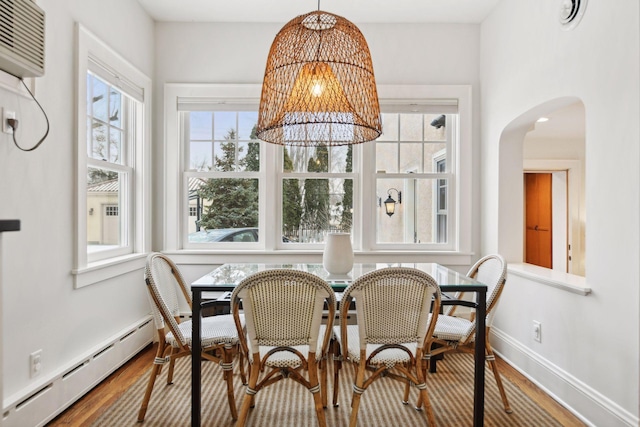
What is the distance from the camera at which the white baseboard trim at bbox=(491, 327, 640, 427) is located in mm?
2100

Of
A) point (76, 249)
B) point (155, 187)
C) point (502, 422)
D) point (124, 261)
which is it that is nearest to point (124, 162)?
point (155, 187)

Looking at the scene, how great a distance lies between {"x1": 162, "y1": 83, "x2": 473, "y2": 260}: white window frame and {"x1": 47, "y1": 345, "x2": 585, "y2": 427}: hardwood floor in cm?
101

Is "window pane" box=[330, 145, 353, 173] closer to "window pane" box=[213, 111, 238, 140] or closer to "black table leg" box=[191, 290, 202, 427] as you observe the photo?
"window pane" box=[213, 111, 238, 140]

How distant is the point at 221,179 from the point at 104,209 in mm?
1055

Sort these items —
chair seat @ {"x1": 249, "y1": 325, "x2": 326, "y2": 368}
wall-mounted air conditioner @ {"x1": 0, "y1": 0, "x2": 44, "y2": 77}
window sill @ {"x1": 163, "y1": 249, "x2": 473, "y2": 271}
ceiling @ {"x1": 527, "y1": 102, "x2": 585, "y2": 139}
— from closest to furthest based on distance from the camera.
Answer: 1. wall-mounted air conditioner @ {"x1": 0, "y1": 0, "x2": 44, "y2": 77}
2. chair seat @ {"x1": 249, "y1": 325, "x2": 326, "y2": 368}
3. window sill @ {"x1": 163, "y1": 249, "x2": 473, "y2": 271}
4. ceiling @ {"x1": 527, "y1": 102, "x2": 585, "y2": 139}

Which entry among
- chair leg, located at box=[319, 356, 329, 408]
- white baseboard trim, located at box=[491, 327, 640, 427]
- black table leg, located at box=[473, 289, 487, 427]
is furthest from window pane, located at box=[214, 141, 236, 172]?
white baseboard trim, located at box=[491, 327, 640, 427]

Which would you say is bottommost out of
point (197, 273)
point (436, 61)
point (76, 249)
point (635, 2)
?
point (197, 273)

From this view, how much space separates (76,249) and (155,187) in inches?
50.4

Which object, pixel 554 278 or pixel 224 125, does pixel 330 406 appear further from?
pixel 224 125

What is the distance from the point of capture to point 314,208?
3818mm

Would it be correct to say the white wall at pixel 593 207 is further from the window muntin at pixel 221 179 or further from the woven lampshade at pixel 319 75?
the window muntin at pixel 221 179

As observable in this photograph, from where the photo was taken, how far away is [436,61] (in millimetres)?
3713

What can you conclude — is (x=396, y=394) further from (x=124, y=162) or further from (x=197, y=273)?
(x=124, y=162)

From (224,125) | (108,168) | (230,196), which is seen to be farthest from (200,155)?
(108,168)
